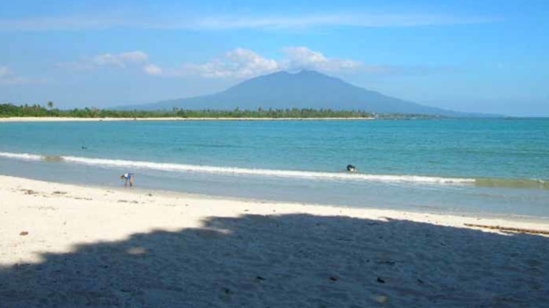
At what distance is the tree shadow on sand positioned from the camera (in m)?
5.71

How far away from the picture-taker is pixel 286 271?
6.80 metres

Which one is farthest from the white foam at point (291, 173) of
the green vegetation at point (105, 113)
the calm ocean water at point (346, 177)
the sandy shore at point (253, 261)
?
the green vegetation at point (105, 113)

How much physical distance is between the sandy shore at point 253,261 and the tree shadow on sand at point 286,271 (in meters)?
0.01

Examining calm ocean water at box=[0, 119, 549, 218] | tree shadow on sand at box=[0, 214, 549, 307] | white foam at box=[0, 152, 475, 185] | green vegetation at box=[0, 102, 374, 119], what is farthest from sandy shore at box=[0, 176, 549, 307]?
green vegetation at box=[0, 102, 374, 119]

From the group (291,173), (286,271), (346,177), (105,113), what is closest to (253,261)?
(286,271)

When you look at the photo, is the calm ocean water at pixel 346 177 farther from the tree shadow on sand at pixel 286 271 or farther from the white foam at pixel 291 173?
the tree shadow on sand at pixel 286 271

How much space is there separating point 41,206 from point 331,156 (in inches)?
1082

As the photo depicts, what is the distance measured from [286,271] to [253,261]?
574 millimetres

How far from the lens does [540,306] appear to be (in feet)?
18.9

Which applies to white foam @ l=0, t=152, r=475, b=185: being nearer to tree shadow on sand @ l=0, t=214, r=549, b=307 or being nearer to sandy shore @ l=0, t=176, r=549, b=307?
sandy shore @ l=0, t=176, r=549, b=307

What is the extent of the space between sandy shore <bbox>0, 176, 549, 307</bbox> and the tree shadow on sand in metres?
0.01

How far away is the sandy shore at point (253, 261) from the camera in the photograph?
5.79 m

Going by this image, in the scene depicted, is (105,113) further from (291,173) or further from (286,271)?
(286,271)

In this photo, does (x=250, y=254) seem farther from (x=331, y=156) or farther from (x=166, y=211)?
(x=331, y=156)
